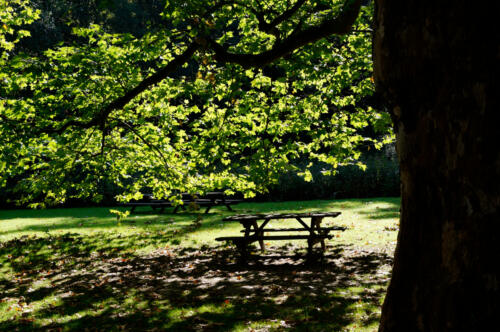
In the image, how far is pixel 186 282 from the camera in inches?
273

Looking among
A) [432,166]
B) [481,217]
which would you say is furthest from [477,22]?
[481,217]

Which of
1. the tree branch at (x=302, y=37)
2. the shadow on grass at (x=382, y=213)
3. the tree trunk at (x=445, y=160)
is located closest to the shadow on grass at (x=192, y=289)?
the tree trunk at (x=445, y=160)

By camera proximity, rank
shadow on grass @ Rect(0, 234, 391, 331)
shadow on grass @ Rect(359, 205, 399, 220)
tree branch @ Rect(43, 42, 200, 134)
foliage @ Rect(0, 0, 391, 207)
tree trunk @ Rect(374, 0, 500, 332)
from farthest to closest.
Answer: shadow on grass @ Rect(359, 205, 399, 220) < foliage @ Rect(0, 0, 391, 207) < tree branch @ Rect(43, 42, 200, 134) < shadow on grass @ Rect(0, 234, 391, 331) < tree trunk @ Rect(374, 0, 500, 332)

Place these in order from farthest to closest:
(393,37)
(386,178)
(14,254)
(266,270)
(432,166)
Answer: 1. (386,178)
2. (14,254)
3. (266,270)
4. (393,37)
5. (432,166)

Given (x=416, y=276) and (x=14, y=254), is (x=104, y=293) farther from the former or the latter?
(x=416, y=276)

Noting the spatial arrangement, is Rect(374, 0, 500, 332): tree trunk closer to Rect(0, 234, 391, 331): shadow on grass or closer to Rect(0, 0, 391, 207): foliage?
Rect(0, 234, 391, 331): shadow on grass

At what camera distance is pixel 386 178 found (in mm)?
22656

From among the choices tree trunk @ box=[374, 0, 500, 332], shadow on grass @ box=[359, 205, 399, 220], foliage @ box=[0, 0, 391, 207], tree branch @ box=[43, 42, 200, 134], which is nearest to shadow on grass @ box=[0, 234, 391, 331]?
foliage @ box=[0, 0, 391, 207]

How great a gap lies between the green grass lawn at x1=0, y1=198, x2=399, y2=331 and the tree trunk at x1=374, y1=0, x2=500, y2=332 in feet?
7.77

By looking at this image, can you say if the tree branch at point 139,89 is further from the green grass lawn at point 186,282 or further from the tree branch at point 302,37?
the green grass lawn at point 186,282

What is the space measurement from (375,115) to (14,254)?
8.57 m

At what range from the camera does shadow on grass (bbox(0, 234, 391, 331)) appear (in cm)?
502

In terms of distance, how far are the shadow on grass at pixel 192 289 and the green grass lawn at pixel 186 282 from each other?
0.02 m

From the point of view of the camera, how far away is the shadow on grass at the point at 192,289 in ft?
16.5
